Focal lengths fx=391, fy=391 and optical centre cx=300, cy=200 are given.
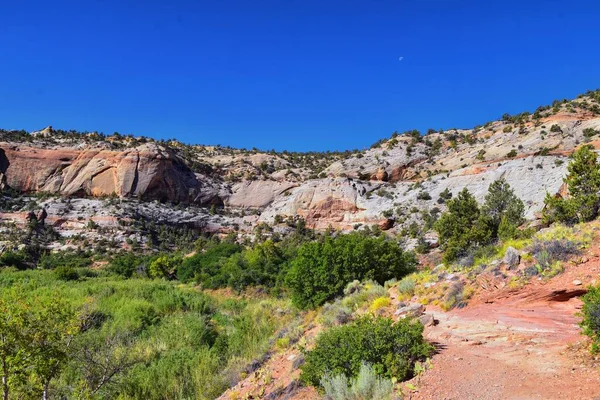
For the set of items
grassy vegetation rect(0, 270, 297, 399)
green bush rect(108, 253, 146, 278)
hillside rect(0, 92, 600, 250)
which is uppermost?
hillside rect(0, 92, 600, 250)

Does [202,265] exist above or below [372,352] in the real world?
below

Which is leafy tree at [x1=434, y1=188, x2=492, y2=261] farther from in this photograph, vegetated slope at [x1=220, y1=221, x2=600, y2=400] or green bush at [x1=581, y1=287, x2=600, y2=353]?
green bush at [x1=581, y1=287, x2=600, y2=353]

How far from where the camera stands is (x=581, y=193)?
1792cm

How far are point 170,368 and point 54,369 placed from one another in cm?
416

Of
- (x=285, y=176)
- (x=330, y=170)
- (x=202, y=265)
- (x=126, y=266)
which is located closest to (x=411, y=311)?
(x=202, y=265)

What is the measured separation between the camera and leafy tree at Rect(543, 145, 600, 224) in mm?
15055

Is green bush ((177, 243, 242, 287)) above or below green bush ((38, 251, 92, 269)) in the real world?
below

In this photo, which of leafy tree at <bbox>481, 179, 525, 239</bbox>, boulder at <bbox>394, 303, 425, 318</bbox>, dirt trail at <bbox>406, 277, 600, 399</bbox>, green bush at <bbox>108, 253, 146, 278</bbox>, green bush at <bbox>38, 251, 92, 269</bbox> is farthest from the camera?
green bush at <bbox>38, 251, 92, 269</bbox>

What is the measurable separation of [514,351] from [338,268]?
1113 cm

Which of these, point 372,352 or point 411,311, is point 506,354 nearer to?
point 372,352

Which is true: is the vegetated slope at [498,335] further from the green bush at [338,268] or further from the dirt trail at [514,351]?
the green bush at [338,268]

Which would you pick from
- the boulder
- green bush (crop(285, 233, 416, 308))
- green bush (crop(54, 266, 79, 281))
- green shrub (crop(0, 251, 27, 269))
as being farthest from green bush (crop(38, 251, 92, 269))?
the boulder

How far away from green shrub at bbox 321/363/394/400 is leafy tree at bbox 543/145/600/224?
12.0 metres

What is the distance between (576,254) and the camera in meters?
8.80
